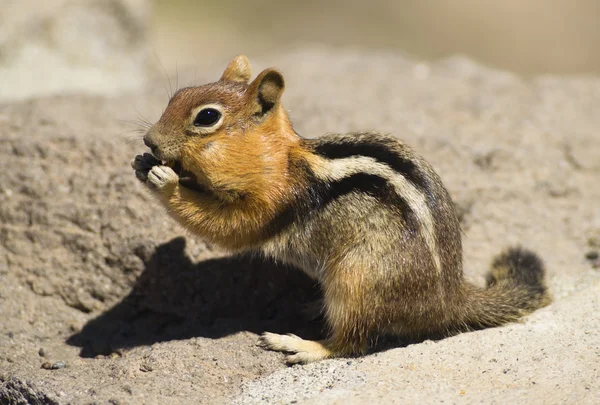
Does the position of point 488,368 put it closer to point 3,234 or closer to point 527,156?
point 527,156

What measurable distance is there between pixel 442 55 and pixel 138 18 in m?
10.5

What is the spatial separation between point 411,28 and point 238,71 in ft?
51.5

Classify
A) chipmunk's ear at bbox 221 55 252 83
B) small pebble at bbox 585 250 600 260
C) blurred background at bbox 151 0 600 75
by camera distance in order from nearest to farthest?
chipmunk's ear at bbox 221 55 252 83 → small pebble at bbox 585 250 600 260 → blurred background at bbox 151 0 600 75

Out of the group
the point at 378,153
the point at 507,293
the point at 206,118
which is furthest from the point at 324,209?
the point at 507,293

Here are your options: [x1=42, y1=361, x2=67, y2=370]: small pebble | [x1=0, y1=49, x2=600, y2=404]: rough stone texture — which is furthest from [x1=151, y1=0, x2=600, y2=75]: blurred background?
[x1=42, y1=361, x2=67, y2=370]: small pebble

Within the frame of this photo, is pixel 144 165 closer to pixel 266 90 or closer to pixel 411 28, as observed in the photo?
pixel 266 90

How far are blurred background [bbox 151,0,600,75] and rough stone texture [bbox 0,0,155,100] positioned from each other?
304 inches

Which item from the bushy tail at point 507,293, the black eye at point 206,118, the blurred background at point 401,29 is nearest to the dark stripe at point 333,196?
the black eye at point 206,118

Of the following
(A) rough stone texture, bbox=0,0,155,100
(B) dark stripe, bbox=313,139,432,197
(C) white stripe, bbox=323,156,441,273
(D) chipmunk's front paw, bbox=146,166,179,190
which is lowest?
(D) chipmunk's front paw, bbox=146,166,179,190

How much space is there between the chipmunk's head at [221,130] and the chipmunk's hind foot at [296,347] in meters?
1.01

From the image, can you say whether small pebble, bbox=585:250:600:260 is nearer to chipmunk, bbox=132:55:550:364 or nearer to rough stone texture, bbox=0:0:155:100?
chipmunk, bbox=132:55:550:364

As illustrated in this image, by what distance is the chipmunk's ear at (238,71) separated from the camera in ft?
17.3

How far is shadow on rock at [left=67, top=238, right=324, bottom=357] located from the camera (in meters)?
5.32

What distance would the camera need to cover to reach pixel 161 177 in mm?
4691
